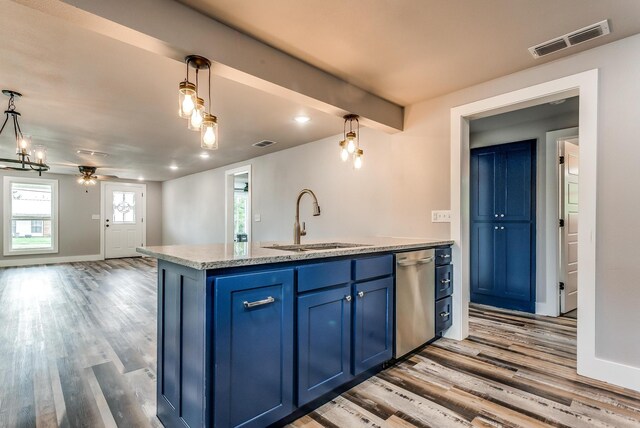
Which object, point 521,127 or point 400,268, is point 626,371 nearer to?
point 400,268

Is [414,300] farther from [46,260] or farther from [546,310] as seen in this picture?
[46,260]

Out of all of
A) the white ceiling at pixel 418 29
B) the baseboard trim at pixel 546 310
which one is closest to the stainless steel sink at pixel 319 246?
the white ceiling at pixel 418 29

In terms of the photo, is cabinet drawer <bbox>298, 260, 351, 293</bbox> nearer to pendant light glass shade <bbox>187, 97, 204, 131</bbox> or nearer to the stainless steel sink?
the stainless steel sink

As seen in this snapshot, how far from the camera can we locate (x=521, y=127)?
392 centimetres

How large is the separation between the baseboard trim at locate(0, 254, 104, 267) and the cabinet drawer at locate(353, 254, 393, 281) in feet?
29.4

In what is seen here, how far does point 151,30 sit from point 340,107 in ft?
4.89

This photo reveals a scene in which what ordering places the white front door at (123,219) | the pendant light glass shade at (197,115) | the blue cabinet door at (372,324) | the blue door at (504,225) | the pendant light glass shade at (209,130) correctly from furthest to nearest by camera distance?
the white front door at (123,219) → the blue door at (504,225) → the blue cabinet door at (372,324) → the pendant light glass shade at (209,130) → the pendant light glass shade at (197,115)

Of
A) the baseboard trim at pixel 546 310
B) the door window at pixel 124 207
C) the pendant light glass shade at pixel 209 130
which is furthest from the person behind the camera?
the door window at pixel 124 207

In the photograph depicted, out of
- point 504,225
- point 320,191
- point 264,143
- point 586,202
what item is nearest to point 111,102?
point 264,143

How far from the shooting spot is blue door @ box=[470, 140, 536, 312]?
3.81m

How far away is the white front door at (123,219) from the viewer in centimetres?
878

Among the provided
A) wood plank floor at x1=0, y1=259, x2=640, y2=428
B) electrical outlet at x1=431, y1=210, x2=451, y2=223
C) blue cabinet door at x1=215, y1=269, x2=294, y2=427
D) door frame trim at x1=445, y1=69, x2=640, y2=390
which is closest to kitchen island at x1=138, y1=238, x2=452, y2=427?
blue cabinet door at x1=215, y1=269, x2=294, y2=427

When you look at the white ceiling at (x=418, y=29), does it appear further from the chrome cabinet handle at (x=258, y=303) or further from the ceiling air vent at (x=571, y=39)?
the chrome cabinet handle at (x=258, y=303)

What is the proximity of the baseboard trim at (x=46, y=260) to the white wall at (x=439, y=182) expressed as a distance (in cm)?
567
